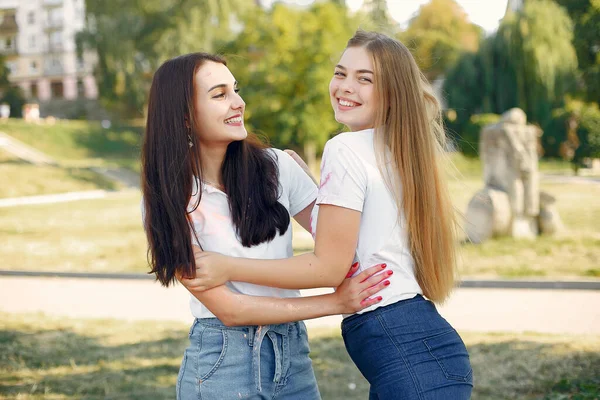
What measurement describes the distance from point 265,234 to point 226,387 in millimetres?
470

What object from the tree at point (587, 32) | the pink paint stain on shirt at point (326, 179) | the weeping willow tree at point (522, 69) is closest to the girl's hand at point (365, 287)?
the pink paint stain on shirt at point (326, 179)

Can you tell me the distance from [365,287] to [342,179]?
0.31 m

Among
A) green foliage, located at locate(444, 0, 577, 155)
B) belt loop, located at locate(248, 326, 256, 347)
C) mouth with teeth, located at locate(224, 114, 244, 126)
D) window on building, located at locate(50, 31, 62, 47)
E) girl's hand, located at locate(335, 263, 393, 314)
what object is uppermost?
window on building, located at locate(50, 31, 62, 47)

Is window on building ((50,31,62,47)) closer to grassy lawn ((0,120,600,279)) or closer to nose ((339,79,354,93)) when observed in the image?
grassy lawn ((0,120,600,279))

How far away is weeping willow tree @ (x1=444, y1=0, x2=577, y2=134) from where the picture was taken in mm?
22812

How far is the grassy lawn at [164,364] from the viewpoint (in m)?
4.52

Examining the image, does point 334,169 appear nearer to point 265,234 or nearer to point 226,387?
point 265,234

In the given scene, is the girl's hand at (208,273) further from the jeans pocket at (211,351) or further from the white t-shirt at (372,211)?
the white t-shirt at (372,211)

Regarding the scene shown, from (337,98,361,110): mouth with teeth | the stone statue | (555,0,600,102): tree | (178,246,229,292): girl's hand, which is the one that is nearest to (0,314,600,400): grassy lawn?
(555,0,600,102): tree

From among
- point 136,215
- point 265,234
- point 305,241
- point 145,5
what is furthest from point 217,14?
point 265,234

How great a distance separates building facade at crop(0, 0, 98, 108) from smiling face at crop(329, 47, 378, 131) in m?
49.4

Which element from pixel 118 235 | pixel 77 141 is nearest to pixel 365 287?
pixel 118 235

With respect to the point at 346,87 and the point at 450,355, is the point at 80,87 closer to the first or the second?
the point at 346,87

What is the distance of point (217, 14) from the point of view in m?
30.1
